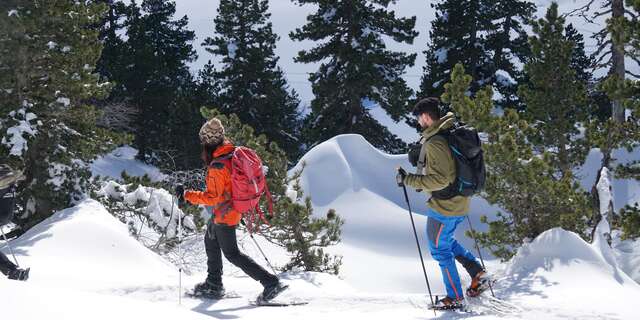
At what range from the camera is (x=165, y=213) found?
36.6ft

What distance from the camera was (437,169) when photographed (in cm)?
482

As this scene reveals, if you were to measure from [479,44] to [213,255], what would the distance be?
80.1 ft

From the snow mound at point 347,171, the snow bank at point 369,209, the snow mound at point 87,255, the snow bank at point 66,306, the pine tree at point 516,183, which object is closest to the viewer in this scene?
the snow bank at point 66,306

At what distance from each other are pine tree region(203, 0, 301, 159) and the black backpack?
1012 inches

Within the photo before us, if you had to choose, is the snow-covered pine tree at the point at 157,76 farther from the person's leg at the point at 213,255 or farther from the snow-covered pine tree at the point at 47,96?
the person's leg at the point at 213,255

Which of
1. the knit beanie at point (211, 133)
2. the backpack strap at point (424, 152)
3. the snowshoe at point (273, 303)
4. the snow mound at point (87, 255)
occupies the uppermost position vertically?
the knit beanie at point (211, 133)

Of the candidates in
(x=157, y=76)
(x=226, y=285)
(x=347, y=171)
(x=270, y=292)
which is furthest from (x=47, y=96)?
(x=157, y=76)

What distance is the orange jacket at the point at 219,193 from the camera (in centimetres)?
518

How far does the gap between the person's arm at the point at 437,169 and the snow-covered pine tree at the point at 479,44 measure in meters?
23.0

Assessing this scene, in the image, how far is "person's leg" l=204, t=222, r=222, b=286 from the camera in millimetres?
5629

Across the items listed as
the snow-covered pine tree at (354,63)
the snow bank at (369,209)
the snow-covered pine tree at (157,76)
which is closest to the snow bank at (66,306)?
the snow bank at (369,209)

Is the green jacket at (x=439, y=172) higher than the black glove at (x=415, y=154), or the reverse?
the black glove at (x=415, y=154)

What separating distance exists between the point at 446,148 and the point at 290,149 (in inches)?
1033

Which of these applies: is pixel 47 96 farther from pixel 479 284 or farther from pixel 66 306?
pixel 479 284
